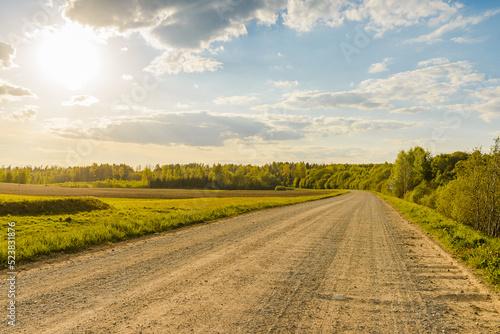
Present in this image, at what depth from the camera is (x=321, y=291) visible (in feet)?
19.6

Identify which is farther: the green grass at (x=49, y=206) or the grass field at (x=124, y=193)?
the grass field at (x=124, y=193)

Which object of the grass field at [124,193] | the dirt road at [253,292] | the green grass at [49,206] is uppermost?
the dirt road at [253,292]

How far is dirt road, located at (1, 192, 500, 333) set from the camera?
A: 451 cm

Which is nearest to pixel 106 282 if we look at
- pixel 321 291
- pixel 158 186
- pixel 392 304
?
pixel 321 291

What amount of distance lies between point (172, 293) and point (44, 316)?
2.13 m

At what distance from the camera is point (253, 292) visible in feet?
19.2

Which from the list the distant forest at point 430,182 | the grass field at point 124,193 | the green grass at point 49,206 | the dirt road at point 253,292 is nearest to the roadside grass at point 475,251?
the dirt road at point 253,292

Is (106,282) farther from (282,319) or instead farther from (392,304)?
(392,304)

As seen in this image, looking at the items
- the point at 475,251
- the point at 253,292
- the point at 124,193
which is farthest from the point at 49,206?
the point at 124,193

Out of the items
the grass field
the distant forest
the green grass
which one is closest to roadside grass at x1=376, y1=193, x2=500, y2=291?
the distant forest

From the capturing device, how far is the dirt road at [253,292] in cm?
451

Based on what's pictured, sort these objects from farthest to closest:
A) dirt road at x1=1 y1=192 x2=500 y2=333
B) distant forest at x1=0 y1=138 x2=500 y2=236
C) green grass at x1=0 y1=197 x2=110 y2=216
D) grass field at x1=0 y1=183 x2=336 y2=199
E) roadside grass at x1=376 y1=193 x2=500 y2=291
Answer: grass field at x1=0 y1=183 x2=336 y2=199, green grass at x1=0 y1=197 x2=110 y2=216, distant forest at x1=0 y1=138 x2=500 y2=236, roadside grass at x1=376 y1=193 x2=500 y2=291, dirt road at x1=1 y1=192 x2=500 y2=333

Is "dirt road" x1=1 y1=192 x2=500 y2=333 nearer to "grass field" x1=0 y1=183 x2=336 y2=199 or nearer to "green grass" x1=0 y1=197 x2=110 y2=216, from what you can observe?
"green grass" x1=0 y1=197 x2=110 y2=216

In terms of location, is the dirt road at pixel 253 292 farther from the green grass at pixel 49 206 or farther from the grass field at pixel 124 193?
the grass field at pixel 124 193
